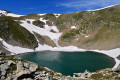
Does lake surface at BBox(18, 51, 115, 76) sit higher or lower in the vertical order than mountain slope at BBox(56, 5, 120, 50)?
lower

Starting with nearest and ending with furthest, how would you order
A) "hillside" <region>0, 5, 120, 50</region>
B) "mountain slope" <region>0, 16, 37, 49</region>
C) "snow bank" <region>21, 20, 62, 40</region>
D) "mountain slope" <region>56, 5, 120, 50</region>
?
"mountain slope" <region>56, 5, 120, 50</region> < "mountain slope" <region>0, 16, 37, 49</region> < "hillside" <region>0, 5, 120, 50</region> < "snow bank" <region>21, 20, 62, 40</region>

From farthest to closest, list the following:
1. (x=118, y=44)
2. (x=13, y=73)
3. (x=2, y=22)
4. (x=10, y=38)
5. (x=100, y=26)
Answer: (x=100, y=26), (x=2, y=22), (x=10, y=38), (x=118, y=44), (x=13, y=73)

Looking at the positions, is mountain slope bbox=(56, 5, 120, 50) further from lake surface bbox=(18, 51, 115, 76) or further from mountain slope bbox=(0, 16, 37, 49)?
lake surface bbox=(18, 51, 115, 76)

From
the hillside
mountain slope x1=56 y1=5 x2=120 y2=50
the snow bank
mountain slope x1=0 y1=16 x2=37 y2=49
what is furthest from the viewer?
the snow bank

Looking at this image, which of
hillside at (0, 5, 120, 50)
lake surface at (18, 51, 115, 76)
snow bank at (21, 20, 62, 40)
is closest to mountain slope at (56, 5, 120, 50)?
hillside at (0, 5, 120, 50)

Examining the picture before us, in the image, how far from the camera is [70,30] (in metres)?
188

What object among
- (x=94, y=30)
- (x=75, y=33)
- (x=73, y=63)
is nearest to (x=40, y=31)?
(x=75, y=33)

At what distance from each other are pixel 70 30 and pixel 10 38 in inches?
2892

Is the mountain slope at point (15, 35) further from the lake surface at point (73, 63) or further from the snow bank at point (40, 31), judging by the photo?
the lake surface at point (73, 63)

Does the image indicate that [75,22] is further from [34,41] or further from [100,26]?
[34,41]

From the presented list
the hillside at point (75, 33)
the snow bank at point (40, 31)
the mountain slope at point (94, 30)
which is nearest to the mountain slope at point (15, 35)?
the hillside at point (75, 33)

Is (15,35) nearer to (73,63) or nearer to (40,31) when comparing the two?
(40,31)

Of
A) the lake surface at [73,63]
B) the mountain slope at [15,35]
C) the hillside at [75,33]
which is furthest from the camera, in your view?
the hillside at [75,33]

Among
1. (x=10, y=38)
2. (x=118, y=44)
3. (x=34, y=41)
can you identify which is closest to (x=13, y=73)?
(x=118, y=44)
